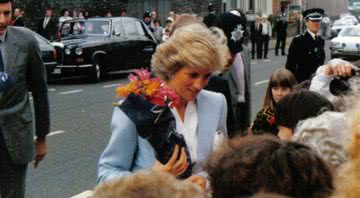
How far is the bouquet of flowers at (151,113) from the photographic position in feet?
9.71

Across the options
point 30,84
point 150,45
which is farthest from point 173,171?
point 150,45

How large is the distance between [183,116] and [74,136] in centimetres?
765

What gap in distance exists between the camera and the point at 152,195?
1.84 meters

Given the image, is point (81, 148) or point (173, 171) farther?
point (81, 148)

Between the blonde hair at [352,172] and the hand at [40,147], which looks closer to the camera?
the blonde hair at [352,172]

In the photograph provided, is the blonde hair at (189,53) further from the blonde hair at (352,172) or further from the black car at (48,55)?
the black car at (48,55)

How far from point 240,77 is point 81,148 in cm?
464

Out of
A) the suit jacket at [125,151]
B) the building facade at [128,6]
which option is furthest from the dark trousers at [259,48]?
the suit jacket at [125,151]

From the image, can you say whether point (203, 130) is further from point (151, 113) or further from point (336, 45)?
point (336, 45)

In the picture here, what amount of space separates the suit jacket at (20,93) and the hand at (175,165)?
146cm

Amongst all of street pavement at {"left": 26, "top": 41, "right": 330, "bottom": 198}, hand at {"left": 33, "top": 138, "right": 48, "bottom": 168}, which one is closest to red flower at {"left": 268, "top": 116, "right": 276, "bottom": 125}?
hand at {"left": 33, "top": 138, "right": 48, "bottom": 168}

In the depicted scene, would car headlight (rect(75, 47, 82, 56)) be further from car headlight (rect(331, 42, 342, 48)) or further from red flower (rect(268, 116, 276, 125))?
red flower (rect(268, 116, 276, 125))

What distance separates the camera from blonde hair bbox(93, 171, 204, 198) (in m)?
1.85

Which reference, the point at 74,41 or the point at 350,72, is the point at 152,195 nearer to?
the point at 350,72
